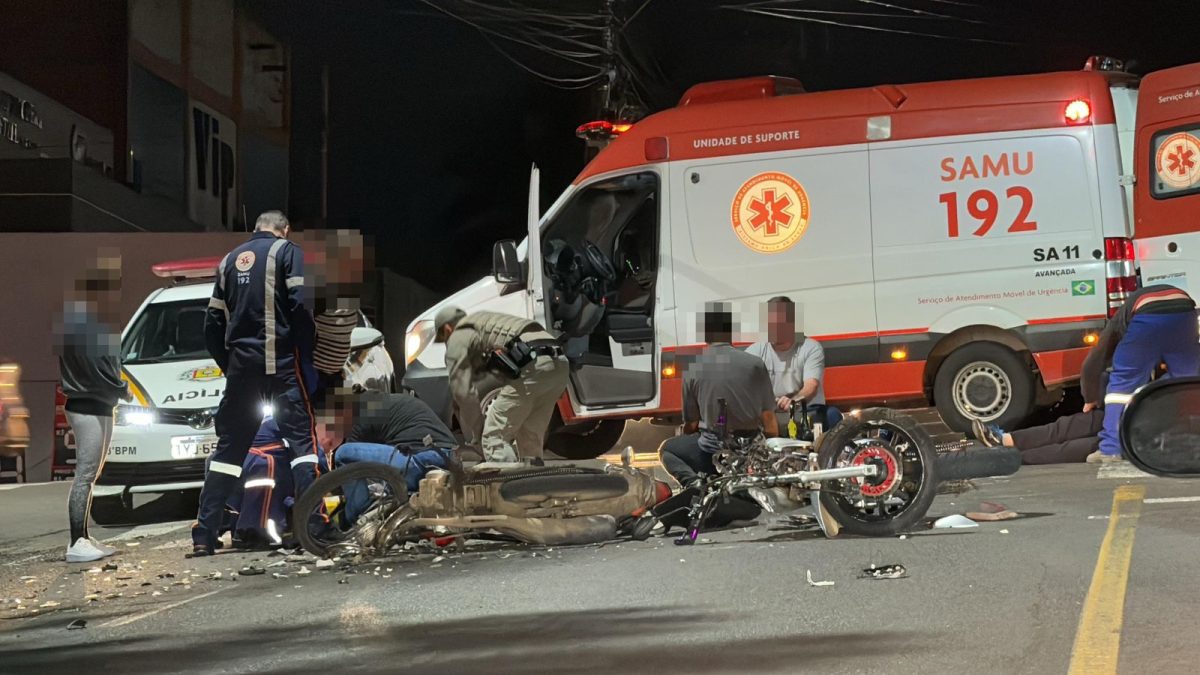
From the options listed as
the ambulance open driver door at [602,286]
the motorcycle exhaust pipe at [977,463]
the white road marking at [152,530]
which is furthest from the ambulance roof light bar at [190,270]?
the motorcycle exhaust pipe at [977,463]

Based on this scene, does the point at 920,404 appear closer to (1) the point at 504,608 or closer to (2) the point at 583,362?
(2) the point at 583,362

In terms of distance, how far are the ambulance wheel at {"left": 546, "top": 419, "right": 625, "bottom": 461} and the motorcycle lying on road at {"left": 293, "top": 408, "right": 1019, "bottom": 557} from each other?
5077 mm

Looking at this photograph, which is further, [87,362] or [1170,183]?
[1170,183]

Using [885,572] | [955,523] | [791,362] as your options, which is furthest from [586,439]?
[885,572]

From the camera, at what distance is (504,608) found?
5.37 meters

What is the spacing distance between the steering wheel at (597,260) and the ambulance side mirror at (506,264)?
70cm

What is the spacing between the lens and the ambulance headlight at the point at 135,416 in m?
9.15

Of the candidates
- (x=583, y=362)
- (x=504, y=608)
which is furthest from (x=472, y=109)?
(x=504, y=608)

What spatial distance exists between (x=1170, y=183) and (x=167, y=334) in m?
7.77

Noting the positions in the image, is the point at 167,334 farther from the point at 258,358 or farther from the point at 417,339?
the point at 258,358

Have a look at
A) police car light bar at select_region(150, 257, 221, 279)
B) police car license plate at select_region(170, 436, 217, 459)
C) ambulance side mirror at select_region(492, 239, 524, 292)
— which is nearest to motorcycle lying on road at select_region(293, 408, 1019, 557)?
police car license plate at select_region(170, 436, 217, 459)

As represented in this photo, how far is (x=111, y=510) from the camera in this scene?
1005cm

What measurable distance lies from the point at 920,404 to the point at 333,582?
6.09m

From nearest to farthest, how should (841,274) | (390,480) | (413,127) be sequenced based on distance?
(390,480) → (841,274) → (413,127)
